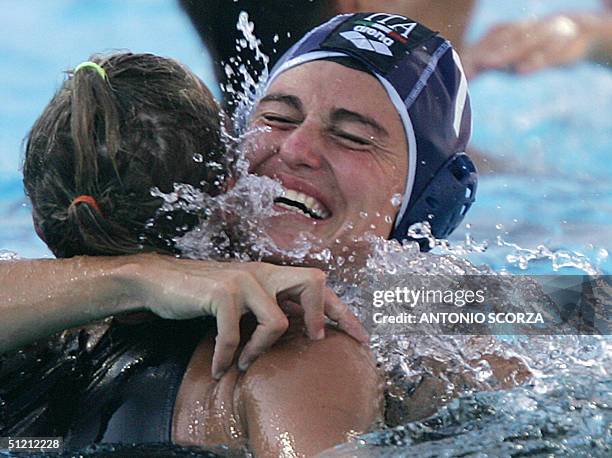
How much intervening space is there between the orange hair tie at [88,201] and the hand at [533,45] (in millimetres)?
2723

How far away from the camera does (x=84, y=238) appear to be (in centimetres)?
164

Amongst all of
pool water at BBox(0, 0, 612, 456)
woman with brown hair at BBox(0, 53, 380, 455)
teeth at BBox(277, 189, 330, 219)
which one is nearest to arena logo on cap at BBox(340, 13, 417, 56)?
teeth at BBox(277, 189, 330, 219)

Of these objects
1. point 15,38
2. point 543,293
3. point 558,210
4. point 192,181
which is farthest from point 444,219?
point 15,38

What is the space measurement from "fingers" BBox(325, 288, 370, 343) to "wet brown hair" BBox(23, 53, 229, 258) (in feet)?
0.94

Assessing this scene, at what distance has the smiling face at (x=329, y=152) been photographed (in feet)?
6.73

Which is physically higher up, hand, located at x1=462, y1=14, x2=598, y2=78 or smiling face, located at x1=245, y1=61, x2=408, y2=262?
hand, located at x1=462, y1=14, x2=598, y2=78

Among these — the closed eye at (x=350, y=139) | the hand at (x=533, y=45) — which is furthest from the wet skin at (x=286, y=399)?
the hand at (x=533, y=45)

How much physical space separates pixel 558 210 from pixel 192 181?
248 cm

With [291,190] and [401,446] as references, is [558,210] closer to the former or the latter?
[291,190]

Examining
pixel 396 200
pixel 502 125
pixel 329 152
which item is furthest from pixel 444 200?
pixel 502 125

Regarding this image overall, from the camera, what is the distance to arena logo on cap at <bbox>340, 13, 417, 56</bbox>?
2234 millimetres

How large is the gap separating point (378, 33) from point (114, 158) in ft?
2.84

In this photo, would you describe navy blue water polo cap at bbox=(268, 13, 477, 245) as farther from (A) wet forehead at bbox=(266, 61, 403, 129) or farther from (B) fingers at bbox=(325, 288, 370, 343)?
(B) fingers at bbox=(325, 288, 370, 343)

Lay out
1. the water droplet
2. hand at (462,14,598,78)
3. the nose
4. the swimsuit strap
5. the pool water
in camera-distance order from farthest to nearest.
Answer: hand at (462,14,598,78) → the pool water → the water droplet → the nose → the swimsuit strap
